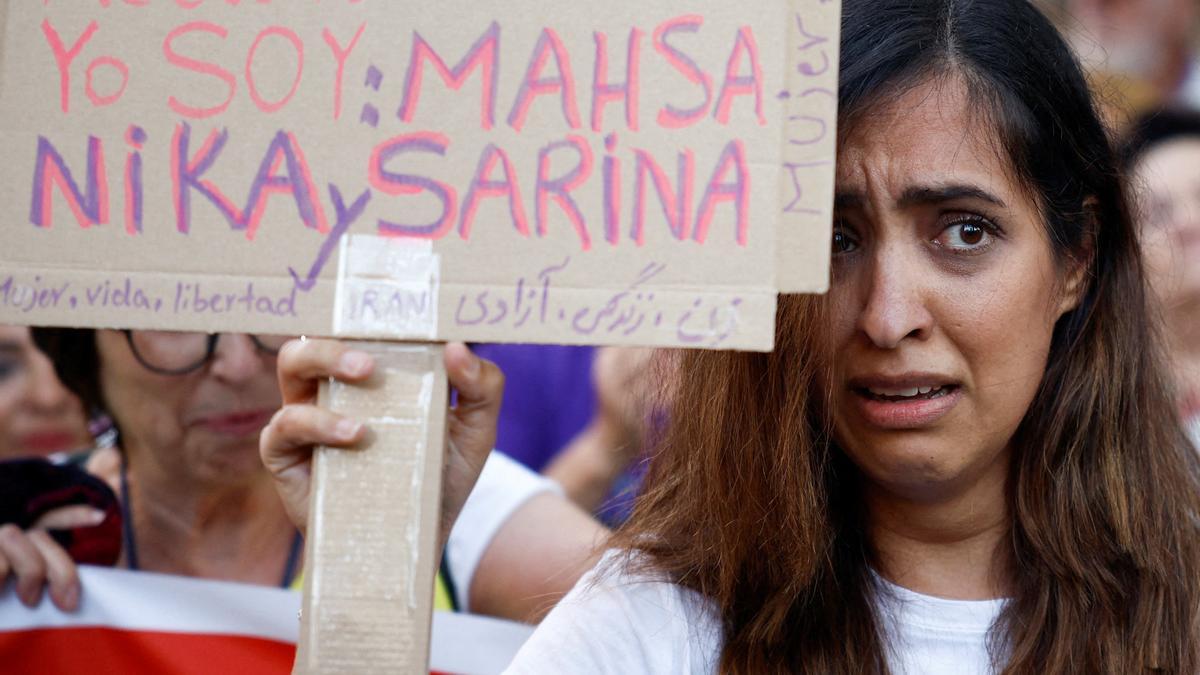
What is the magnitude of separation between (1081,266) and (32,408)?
2.58 meters

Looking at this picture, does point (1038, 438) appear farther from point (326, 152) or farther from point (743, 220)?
point (326, 152)

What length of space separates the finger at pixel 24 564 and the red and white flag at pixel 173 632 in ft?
0.08

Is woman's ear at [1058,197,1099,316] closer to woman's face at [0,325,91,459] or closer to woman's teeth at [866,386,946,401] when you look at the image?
woman's teeth at [866,386,946,401]

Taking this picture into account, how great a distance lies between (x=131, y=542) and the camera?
7.45 feet

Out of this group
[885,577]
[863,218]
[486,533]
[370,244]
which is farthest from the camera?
[486,533]

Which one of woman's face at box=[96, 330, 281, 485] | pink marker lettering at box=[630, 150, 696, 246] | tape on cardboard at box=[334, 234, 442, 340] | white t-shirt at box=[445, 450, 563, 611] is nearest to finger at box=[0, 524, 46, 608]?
woman's face at box=[96, 330, 281, 485]

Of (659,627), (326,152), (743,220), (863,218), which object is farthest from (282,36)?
(659,627)

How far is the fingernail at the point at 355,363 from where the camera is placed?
128 cm

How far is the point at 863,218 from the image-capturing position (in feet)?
5.39

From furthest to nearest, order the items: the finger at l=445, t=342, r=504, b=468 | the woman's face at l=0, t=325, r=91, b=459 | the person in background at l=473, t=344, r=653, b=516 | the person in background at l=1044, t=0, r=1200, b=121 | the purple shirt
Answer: the person in background at l=1044, t=0, r=1200, b=121
the purple shirt
the woman's face at l=0, t=325, r=91, b=459
the person in background at l=473, t=344, r=653, b=516
the finger at l=445, t=342, r=504, b=468

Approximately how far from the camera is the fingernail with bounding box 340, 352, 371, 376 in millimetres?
1281

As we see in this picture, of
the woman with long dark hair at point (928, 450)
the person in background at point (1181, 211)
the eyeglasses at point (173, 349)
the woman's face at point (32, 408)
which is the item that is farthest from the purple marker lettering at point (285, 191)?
the person in background at point (1181, 211)

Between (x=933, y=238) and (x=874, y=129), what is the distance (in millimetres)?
152

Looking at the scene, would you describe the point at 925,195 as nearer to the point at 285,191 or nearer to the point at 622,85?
the point at 622,85
